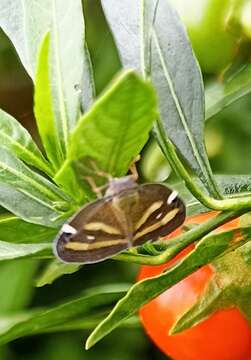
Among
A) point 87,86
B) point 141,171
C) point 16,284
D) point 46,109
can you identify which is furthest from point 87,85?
point 16,284

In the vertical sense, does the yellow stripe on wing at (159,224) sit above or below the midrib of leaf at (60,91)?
below

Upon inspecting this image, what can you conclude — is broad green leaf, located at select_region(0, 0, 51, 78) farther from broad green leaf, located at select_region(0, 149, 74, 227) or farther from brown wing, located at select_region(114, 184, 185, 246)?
brown wing, located at select_region(114, 184, 185, 246)

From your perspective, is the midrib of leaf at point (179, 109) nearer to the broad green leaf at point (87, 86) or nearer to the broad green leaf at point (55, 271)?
the broad green leaf at point (87, 86)

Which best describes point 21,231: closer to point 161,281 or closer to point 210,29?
point 161,281

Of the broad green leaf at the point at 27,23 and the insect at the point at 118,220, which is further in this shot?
the broad green leaf at the point at 27,23

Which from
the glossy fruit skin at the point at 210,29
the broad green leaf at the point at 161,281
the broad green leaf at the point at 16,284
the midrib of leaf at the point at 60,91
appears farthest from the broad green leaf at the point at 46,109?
the broad green leaf at the point at 16,284

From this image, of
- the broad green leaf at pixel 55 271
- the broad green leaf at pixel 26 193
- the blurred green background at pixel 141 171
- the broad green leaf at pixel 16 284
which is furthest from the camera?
the broad green leaf at pixel 16 284

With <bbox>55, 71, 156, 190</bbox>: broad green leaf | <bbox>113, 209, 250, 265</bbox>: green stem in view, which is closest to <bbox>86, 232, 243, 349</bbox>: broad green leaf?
<bbox>113, 209, 250, 265</bbox>: green stem
